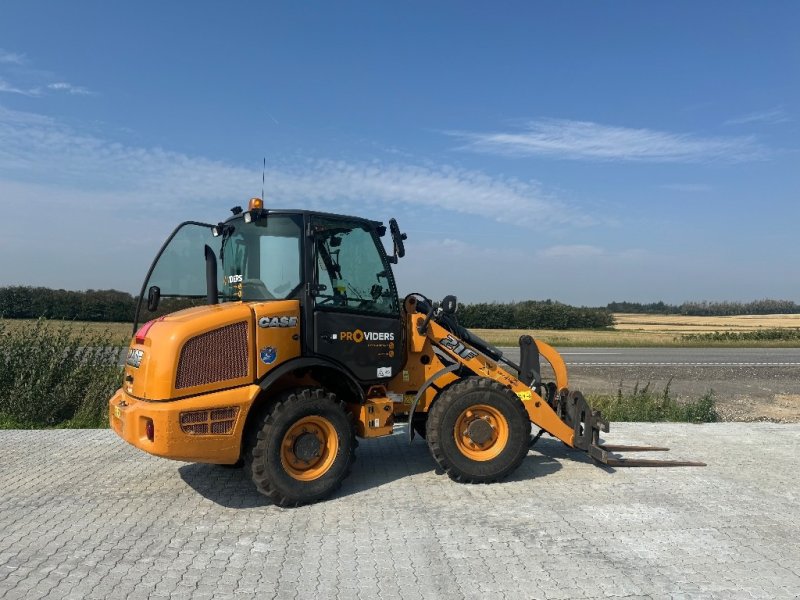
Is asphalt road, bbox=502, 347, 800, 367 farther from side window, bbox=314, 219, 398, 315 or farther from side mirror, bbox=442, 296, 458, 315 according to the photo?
side window, bbox=314, 219, 398, 315

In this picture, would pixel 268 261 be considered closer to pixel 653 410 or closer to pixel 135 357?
pixel 135 357

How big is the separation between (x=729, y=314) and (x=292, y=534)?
77276mm

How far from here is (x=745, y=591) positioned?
3578 mm

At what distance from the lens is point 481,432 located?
228 inches

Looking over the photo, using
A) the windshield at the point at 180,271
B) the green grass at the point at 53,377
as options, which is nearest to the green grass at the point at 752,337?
the green grass at the point at 53,377

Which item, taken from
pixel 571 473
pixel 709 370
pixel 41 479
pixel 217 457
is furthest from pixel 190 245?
pixel 709 370

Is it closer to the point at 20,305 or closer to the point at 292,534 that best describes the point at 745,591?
the point at 292,534

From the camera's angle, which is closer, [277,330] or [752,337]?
A: [277,330]

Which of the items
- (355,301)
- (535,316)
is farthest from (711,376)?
(535,316)

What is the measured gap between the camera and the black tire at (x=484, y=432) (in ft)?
18.7

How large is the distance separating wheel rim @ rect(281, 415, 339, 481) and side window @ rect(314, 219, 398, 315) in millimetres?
1001

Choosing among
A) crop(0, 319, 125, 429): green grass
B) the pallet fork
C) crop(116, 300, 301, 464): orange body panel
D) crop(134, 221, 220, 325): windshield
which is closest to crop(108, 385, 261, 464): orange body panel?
crop(116, 300, 301, 464): orange body panel

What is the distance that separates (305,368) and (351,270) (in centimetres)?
94

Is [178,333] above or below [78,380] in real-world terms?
above
